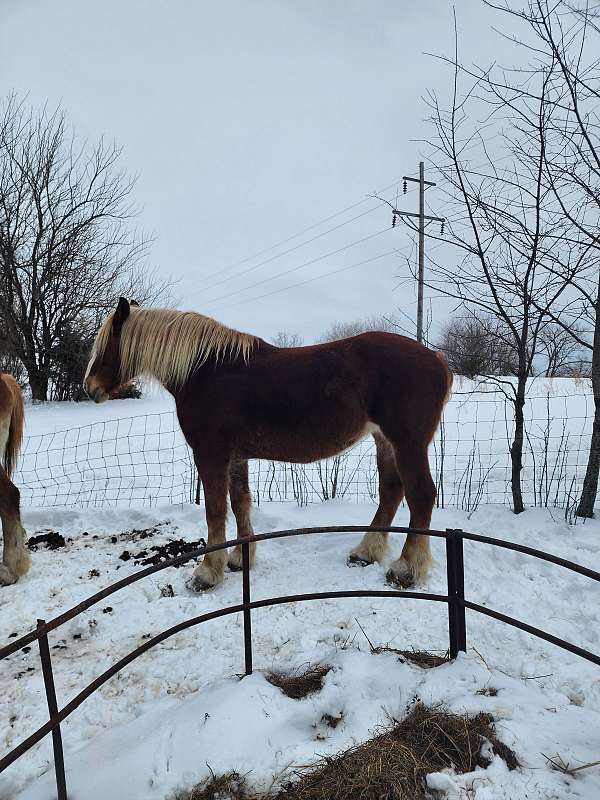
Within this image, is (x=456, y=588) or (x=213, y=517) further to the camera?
(x=213, y=517)

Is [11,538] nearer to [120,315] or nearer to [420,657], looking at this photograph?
[120,315]

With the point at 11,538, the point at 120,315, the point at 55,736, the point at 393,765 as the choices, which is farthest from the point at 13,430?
the point at 393,765

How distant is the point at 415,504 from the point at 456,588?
109cm

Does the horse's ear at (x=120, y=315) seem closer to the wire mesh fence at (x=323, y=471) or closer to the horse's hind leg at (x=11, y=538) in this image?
the horse's hind leg at (x=11, y=538)

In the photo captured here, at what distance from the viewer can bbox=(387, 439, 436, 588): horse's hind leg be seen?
3.27m

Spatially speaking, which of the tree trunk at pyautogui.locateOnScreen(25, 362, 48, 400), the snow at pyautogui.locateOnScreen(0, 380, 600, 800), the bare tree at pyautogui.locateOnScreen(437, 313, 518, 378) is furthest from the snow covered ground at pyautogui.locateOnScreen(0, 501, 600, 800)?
the tree trunk at pyautogui.locateOnScreen(25, 362, 48, 400)

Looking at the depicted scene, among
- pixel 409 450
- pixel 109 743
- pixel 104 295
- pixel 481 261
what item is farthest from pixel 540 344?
pixel 104 295

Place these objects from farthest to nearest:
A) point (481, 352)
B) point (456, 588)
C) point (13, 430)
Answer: point (481, 352) < point (13, 430) < point (456, 588)

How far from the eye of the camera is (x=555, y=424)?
793cm

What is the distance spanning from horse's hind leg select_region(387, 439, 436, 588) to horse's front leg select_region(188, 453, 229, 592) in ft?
4.13

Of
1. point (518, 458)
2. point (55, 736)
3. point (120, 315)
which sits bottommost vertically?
point (55, 736)

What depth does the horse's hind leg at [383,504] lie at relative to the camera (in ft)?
12.0

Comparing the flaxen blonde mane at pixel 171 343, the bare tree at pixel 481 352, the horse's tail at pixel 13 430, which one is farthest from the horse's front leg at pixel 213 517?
the bare tree at pixel 481 352

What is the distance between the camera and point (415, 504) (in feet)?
10.9
